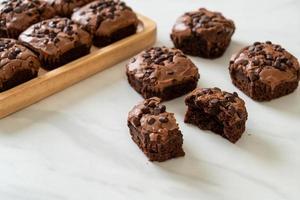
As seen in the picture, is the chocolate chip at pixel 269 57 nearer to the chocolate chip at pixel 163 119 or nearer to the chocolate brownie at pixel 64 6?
the chocolate chip at pixel 163 119

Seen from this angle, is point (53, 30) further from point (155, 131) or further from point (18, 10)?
point (155, 131)

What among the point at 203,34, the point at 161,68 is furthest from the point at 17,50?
the point at 203,34

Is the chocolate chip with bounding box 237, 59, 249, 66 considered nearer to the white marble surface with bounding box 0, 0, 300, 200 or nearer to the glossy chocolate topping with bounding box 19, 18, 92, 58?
the white marble surface with bounding box 0, 0, 300, 200

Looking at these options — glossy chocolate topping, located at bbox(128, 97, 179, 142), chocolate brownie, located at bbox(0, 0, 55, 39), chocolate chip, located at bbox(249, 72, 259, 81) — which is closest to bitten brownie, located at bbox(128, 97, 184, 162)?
glossy chocolate topping, located at bbox(128, 97, 179, 142)

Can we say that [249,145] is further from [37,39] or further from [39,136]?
[37,39]

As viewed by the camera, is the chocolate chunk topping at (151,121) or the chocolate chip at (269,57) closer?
the chocolate chunk topping at (151,121)

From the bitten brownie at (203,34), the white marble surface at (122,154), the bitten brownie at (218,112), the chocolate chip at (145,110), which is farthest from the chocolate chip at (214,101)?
the bitten brownie at (203,34)
